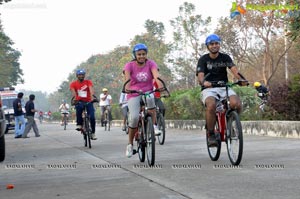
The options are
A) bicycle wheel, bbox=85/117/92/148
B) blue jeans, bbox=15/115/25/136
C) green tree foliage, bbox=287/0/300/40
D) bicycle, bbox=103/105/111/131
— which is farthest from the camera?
bicycle, bbox=103/105/111/131

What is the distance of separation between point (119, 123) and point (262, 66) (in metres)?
15.5

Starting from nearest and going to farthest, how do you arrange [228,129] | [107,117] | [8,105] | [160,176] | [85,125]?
1. [160,176]
2. [228,129]
3. [85,125]
4. [107,117]
5. [8,105]

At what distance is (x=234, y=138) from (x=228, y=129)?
220mm

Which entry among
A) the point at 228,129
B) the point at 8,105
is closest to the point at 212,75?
the point at 228,129

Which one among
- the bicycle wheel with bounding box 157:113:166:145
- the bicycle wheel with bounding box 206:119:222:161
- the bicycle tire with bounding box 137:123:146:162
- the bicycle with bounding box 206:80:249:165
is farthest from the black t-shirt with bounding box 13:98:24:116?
the bicycle with bounding box 206:80:249:165

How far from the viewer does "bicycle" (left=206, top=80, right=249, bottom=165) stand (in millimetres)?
7422

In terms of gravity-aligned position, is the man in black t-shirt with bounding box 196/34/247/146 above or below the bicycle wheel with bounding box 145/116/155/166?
above

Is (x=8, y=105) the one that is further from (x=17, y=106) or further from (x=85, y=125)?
(x=85, y=125)

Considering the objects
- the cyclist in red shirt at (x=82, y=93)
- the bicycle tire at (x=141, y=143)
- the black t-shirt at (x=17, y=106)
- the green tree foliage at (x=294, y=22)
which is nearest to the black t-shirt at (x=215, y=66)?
the bicycle tire at (x=141, y=143)

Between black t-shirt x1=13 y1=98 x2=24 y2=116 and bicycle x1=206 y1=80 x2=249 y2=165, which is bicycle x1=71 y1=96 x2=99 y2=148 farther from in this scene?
black t-shirt x1=13 y1=98 x2=24 y2=116

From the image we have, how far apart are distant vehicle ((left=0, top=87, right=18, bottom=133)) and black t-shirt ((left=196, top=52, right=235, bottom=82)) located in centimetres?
2089

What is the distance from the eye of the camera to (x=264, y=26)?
37.3 meters

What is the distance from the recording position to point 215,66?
27.0 feet

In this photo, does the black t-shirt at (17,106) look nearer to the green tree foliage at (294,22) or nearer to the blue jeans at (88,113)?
the blue jeans at (88,113)
